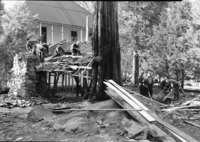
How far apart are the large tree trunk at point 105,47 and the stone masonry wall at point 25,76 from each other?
7280 millimetres

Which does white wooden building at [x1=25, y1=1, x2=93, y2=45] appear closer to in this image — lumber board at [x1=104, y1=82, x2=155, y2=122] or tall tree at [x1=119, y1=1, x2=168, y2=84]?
tall tree at [x1=119, y1=1, x2=168, y2=84]

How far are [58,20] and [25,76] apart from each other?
946cm

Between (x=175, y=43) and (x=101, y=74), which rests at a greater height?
(x=175, y=43)

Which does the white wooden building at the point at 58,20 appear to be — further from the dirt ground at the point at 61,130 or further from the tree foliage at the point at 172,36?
the dirt ground at the point at 61,130

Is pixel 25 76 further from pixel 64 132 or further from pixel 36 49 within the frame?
pixel 64 132

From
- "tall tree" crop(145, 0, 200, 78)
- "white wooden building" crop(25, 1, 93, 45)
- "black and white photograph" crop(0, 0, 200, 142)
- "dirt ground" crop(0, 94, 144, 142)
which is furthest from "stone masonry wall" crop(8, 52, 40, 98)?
"tall tree" crop(145, 0, 200, 78)

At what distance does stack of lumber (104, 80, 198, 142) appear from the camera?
4.95 meters

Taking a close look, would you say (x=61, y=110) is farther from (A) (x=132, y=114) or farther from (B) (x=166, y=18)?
(B) (x=166, y=18)

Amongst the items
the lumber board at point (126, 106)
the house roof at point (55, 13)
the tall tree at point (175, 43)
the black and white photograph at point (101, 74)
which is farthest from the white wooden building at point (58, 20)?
the lumber board at point (126, 106)

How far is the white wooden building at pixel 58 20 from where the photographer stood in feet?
72.3

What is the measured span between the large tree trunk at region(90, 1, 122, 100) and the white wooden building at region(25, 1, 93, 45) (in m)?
13.7

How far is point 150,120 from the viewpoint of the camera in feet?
17.4

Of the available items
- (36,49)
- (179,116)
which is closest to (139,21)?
(36,49)

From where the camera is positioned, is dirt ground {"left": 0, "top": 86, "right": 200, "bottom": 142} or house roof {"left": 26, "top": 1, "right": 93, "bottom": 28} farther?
house roof {"left": 26, "top": 1, "right": 93, "bottom": 28}
